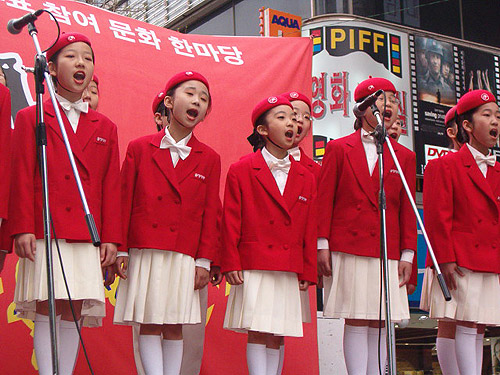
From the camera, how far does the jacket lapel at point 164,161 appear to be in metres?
3.68

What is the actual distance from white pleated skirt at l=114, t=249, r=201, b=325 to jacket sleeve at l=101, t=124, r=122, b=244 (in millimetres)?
200

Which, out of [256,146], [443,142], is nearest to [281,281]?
[256,146]

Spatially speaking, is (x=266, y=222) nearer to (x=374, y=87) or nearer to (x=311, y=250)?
(x=311, y=250)

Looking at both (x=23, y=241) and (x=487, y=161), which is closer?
(x=23, y=241)

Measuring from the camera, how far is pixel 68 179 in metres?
3.40

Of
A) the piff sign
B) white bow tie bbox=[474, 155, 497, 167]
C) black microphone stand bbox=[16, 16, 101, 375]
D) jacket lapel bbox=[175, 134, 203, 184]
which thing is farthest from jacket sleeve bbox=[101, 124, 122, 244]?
the piff sign

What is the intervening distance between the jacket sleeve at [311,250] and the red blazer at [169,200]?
0.48 m

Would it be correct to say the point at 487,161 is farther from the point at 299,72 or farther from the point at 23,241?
the point at 23,241

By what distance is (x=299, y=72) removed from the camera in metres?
5.85

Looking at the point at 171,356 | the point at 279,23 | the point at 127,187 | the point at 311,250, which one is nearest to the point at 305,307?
the point at 311,250

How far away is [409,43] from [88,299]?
4667 mm

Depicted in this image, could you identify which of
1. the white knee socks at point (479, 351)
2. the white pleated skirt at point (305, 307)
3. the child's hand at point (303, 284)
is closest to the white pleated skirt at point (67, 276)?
the child's hand at point (303, 284)

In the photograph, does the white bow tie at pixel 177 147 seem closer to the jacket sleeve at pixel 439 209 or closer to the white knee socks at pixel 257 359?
the white knee socks at pixel 257 359

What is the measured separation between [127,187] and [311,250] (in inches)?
40.4
